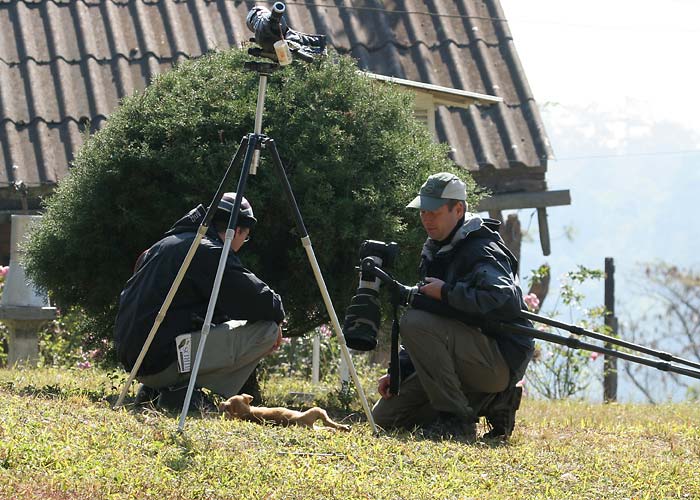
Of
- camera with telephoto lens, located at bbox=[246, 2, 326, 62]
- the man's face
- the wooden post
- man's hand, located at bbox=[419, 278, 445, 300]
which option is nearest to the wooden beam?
the wooden post

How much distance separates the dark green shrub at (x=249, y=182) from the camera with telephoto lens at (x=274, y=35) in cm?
124

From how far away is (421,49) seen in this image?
14.4m

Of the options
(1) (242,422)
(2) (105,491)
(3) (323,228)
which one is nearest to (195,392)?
(1) (242,422)

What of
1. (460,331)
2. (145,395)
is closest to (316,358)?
(145,395)

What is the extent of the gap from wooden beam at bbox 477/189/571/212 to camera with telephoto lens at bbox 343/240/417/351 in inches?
254

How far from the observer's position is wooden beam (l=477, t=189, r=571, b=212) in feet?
44.2

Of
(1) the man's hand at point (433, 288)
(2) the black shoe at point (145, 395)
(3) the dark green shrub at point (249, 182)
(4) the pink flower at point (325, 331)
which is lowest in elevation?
(2) the black shoe at point (145, 395)

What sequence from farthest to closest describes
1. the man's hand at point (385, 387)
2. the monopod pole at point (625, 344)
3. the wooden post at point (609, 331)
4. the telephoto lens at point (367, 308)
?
the wooden post at point (609, 331) < the man's hand at point (385, 387) < the telephoto lens at point (367, 308) < the monopod pole at point (625, 344)

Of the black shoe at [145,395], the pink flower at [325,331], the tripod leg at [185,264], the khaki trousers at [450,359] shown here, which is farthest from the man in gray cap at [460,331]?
the pink flower at [325,331]

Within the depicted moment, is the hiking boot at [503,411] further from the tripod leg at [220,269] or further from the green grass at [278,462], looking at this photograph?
the tripod leg at [220,269]

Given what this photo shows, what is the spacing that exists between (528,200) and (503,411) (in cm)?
670

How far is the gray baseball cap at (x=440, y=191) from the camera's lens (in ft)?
23.2

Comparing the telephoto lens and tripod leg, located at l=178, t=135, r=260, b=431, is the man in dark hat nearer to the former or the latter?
the telephoto lens

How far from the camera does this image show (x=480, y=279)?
6848mm
